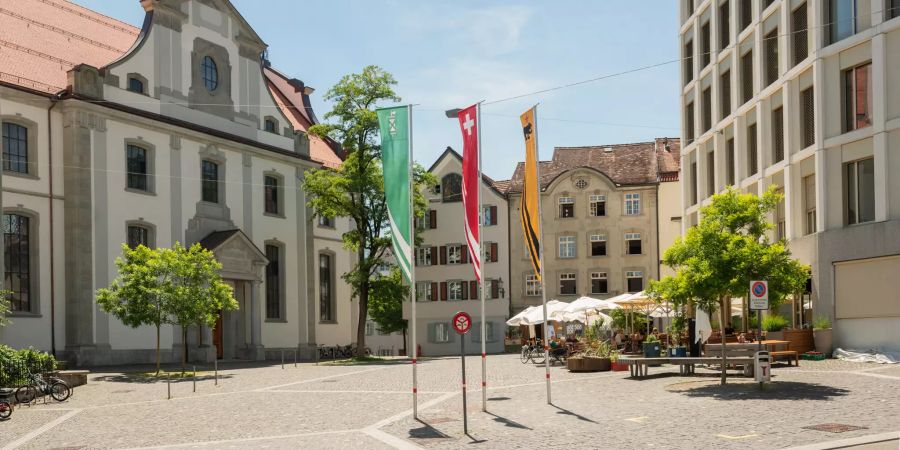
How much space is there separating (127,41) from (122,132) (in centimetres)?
845

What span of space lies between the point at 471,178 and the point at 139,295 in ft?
55.4

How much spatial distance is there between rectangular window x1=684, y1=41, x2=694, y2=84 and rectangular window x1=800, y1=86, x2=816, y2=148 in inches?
495

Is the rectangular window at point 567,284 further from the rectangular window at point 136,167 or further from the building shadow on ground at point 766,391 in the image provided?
the building shadow on ground at point 766,391

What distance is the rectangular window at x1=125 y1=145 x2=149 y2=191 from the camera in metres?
41.4

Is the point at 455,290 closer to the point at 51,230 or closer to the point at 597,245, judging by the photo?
the point at 597,245

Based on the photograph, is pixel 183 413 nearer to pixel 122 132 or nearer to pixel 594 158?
pixel 122 132

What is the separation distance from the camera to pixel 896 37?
92.5 ft

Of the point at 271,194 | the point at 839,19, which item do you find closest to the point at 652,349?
the point at 839,19

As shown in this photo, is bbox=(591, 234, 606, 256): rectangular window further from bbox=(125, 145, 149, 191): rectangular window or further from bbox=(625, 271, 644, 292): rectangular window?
bbox=(125, 145, 149, 191): rectangular window

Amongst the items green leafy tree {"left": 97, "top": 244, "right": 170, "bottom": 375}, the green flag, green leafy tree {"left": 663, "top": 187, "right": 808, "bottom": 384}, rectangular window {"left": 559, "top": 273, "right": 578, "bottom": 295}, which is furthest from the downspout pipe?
rectangular window {"left": 559, "top": 273, "right": 578, "bottom": 295}

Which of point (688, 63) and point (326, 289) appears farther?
point (326, 289)

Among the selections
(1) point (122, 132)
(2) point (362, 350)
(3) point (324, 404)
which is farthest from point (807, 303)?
(1) point (122, 132)

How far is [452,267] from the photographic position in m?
62.8

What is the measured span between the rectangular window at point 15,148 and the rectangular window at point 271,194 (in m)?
14.3
